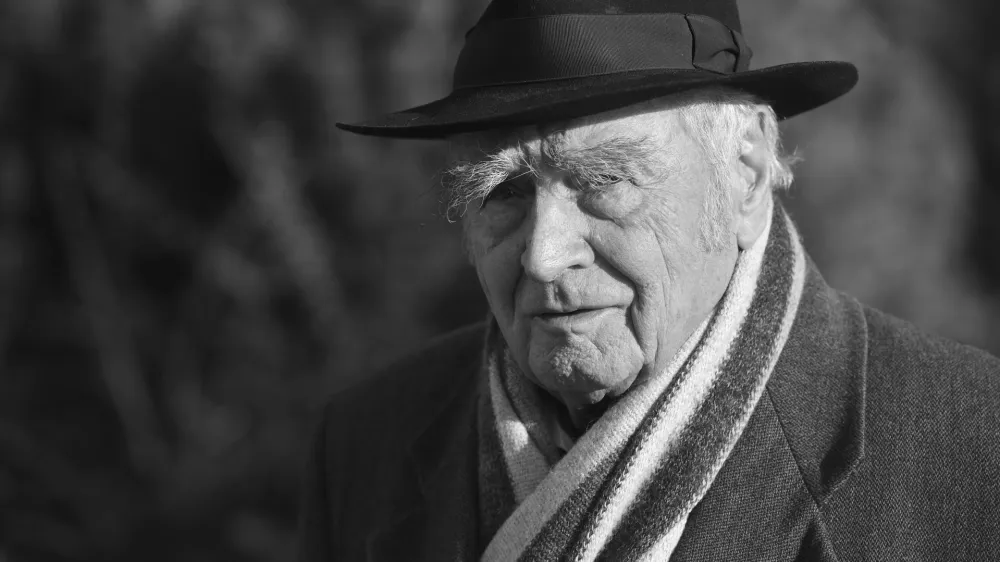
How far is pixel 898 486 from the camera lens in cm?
189

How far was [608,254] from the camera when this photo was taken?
1.97 metres

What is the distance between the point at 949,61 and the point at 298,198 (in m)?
6.73

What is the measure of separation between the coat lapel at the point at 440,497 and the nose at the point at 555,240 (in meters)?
0.66

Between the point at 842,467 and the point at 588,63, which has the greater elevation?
the point at 588,63

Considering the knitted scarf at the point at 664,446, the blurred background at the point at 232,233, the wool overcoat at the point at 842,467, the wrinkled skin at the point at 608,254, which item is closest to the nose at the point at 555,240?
the wrinkled skin at the point at 608,254

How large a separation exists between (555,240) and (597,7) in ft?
1.59

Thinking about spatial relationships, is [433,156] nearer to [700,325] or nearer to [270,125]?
[270,125]

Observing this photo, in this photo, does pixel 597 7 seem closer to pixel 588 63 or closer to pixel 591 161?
pixel 588 63

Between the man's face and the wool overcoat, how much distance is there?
28 cm

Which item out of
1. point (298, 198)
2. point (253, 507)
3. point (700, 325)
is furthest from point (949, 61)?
point (700, 325)

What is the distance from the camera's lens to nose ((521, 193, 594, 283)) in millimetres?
1948

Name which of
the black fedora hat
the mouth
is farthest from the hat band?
the mouth

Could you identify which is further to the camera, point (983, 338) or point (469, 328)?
point (983, 338)

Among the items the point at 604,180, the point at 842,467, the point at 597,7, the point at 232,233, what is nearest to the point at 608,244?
the point at 604,180
